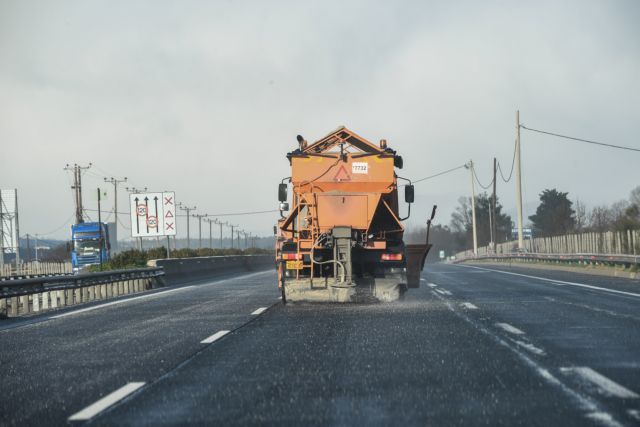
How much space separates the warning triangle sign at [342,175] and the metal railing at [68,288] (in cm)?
730

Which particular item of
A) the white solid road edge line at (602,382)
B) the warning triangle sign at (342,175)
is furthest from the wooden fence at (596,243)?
the white solid road edge line at (602,382)

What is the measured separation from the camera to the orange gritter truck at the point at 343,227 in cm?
1574

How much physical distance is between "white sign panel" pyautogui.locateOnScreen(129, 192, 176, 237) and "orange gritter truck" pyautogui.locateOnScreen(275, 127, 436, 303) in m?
30.9

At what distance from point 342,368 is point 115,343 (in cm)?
388

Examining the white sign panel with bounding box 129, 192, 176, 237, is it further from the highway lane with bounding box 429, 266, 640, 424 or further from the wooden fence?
the highway lane with bounding box 429, 266, 640, 424

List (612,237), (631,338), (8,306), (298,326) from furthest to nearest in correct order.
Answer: (612,237), (8,306), (298,326), (631,338)

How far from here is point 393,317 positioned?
12.9 meters

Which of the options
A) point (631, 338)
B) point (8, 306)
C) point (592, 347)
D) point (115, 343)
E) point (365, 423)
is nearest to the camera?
point (365, 423)

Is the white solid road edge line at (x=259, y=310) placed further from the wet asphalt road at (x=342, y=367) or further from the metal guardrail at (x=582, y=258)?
the metal guardrail at (x=582, y=258)

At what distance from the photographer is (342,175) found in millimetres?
16859

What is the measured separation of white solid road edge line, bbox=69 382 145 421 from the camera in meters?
5.75

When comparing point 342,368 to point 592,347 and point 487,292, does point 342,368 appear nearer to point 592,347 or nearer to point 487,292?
point 592,347

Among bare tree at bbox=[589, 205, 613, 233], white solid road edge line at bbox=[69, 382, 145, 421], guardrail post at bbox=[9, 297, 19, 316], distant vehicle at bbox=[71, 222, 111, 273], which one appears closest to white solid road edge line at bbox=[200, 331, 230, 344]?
white solid road edge line at bbox=[69, 382, 145, 421]

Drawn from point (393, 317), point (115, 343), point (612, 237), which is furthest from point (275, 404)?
point (612, 237)
